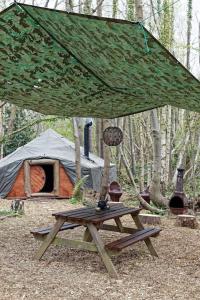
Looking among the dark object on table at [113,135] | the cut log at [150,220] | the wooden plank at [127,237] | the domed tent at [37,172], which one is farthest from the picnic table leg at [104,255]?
the domed tent at [37,172]

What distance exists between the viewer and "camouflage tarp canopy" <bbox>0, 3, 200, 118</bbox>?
293 cm

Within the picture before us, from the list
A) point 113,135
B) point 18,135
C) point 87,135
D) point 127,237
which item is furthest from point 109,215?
point 18,135

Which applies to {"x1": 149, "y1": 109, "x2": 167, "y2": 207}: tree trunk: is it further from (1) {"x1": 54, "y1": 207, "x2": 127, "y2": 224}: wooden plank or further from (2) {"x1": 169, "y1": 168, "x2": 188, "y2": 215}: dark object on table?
(1) {"x1": 54, "y1": 207, "x2": 127, "y2": 224}: wooden plank

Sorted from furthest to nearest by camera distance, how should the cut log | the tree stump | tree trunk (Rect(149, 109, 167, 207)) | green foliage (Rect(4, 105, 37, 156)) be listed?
green foliage (Rect(4, 105, 37, 156)) < tree trunk (Rect(149, 109, 167, 207)) < the cut log < the tree stump

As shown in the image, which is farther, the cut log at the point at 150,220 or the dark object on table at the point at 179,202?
the dark object on table at the point at 179,202

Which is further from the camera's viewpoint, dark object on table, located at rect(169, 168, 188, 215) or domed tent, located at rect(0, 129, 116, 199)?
domed tent, located at rect(0, 129, 116, 199)

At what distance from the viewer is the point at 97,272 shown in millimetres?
4047

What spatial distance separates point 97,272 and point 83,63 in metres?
2.03

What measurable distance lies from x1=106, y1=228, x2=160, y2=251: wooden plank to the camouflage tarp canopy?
1472 millimetres

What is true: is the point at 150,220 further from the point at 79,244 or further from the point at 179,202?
the point at 79,244

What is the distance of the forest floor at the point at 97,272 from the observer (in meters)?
3.47

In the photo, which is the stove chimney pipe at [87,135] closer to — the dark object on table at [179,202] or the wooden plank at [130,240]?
the dark object on table at [179,202]

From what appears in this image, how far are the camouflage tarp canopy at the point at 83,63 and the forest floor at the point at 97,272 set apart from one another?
1703 mm

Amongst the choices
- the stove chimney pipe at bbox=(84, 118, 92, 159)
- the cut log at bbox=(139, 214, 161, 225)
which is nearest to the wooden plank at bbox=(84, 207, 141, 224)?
the cut log at bbox=(139, 214, 161, 225)
